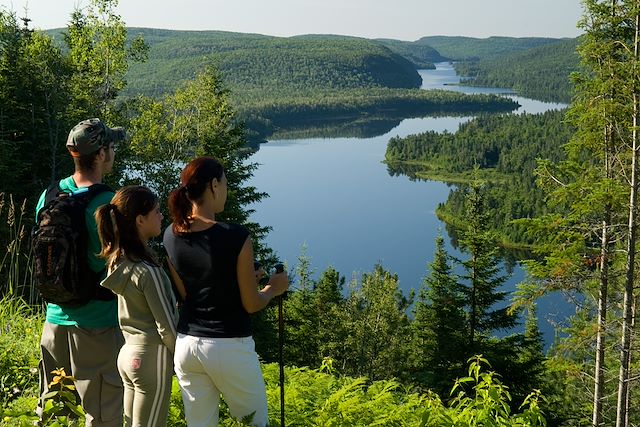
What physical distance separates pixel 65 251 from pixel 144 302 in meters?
0.48

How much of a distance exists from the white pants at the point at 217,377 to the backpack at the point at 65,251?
0.60m

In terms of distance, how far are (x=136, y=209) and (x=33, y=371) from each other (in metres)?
1.63

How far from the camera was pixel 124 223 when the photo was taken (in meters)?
2.92

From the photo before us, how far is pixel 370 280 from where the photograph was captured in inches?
1779

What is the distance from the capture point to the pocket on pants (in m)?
3.22

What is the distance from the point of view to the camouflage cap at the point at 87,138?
3123mm

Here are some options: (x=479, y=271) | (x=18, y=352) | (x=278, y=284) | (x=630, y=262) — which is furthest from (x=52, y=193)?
(x=479, y=271)

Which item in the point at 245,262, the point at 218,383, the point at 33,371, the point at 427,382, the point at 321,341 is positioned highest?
the point at 245,262

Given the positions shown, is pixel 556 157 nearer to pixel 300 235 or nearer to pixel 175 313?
pixel 300 235

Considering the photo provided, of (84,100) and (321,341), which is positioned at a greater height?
(84,100)

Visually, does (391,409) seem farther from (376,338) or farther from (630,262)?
(376,338)

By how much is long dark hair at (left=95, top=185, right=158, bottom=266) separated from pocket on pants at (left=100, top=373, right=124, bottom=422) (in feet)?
2.20

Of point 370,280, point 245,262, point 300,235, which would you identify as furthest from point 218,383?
point 300,235

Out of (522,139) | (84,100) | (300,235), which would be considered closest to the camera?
(84,100)
